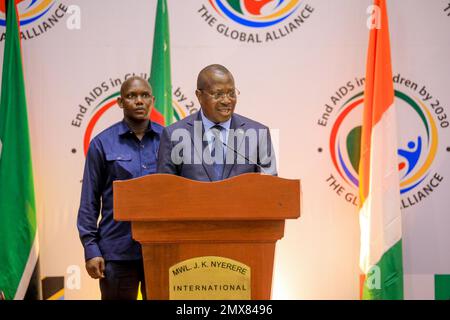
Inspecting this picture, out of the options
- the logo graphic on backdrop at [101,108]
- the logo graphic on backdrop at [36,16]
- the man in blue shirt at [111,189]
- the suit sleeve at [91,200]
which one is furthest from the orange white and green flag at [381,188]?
the logo graphic on backdrop at [36,16]

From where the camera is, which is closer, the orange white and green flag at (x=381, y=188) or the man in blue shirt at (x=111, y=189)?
the man in blue shirt at (x=111, y=189)

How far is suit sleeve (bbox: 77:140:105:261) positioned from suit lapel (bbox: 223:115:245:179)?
2.80 ft

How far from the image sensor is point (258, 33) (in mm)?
4402

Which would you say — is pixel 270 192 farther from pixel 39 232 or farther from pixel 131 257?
pixel 39 232

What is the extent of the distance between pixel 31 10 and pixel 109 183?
1.78 m

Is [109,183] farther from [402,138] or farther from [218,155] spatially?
[402,138]

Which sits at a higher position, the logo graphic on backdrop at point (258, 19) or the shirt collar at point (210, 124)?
the logo graphic on backdrop at point (258, 19)

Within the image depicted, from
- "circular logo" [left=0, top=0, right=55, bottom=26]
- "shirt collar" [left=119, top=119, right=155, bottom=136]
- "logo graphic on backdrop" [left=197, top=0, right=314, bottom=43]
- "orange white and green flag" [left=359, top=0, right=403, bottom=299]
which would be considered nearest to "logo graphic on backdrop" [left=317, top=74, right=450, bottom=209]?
"orange white and green flag" [left=359, top=0, right=403, bottom=299]

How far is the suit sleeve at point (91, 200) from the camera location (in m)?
3.16

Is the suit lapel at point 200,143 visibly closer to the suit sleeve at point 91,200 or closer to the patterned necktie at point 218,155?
the patterned necktie at point 218,155

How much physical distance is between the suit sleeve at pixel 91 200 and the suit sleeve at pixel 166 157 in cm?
59

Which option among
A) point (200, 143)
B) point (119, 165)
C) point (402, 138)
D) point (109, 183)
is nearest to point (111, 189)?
point (109, 183)

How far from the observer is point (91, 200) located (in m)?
3.20
